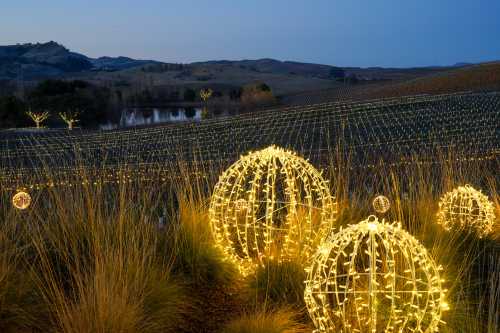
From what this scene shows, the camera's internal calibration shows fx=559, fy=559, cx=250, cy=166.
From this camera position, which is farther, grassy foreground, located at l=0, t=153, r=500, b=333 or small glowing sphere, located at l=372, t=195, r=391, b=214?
small glowing sphere, located at l=372, t=195, r=391, b=214

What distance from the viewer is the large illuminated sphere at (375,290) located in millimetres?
2258

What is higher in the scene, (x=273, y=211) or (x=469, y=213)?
(x=273, y=211)

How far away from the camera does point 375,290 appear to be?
7.27ft

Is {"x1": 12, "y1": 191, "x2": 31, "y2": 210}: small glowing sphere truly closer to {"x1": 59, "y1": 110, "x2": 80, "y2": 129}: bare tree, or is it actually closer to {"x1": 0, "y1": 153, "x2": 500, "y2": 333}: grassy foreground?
{"x1": 0, "y1": 153, "x2": 500, "y2": 333}: grassy foreground

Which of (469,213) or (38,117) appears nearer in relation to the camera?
(469,213)

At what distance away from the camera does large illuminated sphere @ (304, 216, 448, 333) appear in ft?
7.41

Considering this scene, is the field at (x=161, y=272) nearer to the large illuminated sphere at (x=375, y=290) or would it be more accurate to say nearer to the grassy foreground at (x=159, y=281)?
the grassy foreground at (x=159, y=281)

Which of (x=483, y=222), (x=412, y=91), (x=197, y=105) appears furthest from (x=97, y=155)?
(x=197, y=105)

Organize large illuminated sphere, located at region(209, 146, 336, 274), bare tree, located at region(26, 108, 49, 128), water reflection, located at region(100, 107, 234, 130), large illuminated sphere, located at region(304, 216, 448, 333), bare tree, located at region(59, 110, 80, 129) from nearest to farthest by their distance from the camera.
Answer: large illuminated sphere, located at region(304, 216, 448, 333)
large illuminated sphere, located at region(209, 146, 336, 274)
bare tree, located at region(26, 108, 49, 128)
bare tree, located at region(59, 110, 80, 129)
water reflection, located at region(100, 107, 234, 130)

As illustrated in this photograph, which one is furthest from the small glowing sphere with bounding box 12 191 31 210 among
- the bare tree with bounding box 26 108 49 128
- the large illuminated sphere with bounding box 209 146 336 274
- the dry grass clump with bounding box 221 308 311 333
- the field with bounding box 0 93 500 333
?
the bare tree with bounding box 26 108 49 128

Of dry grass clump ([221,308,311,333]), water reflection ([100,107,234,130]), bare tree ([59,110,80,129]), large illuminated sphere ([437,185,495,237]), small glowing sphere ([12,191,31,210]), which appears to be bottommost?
water reflection ([100,107,234,130])

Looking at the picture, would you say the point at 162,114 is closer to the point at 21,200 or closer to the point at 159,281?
the point at 21,200

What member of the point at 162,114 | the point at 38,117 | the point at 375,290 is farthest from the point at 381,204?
the point at 162,114

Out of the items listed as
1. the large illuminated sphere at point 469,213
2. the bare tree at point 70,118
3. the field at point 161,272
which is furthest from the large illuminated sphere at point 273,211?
the bare tree at point 70,118
